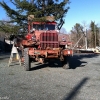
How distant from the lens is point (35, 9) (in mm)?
20734

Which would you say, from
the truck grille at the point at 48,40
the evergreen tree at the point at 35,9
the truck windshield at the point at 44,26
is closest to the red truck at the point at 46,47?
the truck grille at the point at 48,40

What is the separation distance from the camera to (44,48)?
1304 centimetres

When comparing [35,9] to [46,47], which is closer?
[46,47]

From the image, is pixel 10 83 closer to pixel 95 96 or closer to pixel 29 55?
pixel 95 96

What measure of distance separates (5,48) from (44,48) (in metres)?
40.9

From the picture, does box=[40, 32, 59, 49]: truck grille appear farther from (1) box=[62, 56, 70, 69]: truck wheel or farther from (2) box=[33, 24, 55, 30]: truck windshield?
(2) box=[33, 24, 55, 30]: truck windshield

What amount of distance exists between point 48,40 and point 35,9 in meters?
8.33

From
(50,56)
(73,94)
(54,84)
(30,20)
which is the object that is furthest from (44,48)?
(73,94)

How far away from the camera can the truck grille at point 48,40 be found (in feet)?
42.9

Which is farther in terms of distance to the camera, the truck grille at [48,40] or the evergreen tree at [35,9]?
the evergreen tree at [35,9]

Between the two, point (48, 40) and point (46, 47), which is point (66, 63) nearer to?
point (46, 47)

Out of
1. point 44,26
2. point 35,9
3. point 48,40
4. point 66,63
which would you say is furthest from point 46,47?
point 35,9

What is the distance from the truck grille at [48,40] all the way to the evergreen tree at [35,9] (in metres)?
7.55

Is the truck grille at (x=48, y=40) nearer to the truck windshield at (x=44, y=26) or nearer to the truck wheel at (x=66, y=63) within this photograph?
the truck wheel at (x=66, y=63)
